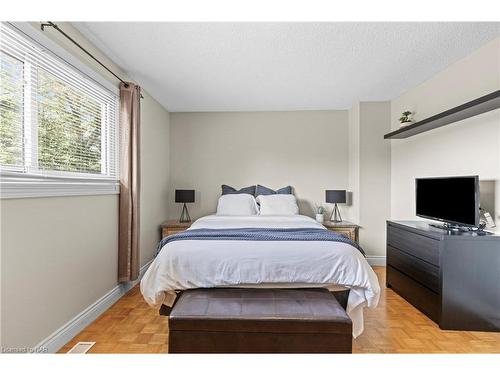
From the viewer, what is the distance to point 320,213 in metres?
4.32

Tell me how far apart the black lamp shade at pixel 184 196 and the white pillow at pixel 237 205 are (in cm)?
43

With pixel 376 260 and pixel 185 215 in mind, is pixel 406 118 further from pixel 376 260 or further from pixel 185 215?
pixel 185 215

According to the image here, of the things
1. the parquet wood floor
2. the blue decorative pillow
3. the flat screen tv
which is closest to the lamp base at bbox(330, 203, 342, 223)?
the blue decorative pillow

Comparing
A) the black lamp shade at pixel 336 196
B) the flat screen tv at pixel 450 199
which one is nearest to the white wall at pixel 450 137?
the flat screen tv at pixel 450 199

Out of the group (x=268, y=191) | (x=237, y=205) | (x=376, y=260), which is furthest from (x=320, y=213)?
(x=237, y=205)

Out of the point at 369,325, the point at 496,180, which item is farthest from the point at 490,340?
the point at 496,180

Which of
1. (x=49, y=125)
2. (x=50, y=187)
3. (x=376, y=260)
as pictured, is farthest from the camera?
(x=376, y=260)

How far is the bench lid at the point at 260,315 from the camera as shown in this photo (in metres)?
1.58

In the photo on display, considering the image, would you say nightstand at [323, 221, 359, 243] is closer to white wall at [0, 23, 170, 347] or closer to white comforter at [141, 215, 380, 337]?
white comforter at [141, 215, 380, 337]

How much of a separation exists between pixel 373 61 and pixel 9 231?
316cm

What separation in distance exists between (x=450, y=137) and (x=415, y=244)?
1190mm

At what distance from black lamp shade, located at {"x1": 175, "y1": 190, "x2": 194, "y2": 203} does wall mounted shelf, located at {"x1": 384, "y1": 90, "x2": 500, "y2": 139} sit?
2919 mm
